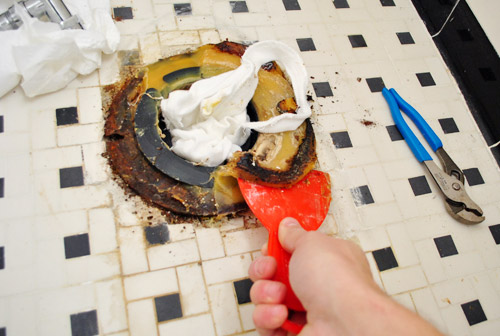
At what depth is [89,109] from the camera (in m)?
1.37

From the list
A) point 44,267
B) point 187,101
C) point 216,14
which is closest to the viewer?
point 44,267

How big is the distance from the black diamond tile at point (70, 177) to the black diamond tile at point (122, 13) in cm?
62

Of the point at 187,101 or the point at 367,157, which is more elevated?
the point at 187,101

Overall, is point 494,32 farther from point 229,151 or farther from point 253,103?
point 229,151

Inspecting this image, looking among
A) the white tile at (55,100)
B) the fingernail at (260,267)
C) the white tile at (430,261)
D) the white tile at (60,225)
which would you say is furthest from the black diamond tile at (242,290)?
the white tile at (55,100)

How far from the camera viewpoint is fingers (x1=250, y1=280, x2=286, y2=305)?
35.8 inches

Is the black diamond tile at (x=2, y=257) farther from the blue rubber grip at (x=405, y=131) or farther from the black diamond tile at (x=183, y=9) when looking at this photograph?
the blue rubber grip at (x=405, y=131)

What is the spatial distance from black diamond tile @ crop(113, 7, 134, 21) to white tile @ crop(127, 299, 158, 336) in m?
1.03

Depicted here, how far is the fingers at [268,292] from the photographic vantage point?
2.99 feet

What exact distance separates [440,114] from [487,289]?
675mm

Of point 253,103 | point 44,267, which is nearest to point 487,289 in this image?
point 253,103

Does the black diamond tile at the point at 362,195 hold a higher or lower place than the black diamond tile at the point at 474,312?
higher

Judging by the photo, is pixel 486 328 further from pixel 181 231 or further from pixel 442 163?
pixel 181 231

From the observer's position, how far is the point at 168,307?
1.16 meters
